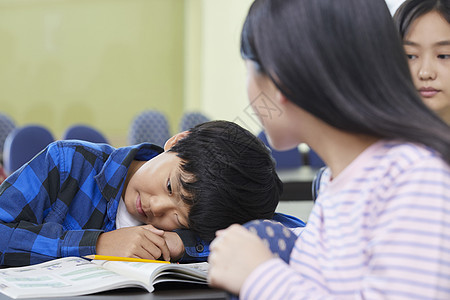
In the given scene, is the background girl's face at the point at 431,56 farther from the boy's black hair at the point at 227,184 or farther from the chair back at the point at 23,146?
the chair back at the point at 23,146

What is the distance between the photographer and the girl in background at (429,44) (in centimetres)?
142

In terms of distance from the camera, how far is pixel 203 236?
4.25 ft

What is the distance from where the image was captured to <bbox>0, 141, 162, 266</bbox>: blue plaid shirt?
3.90 ft

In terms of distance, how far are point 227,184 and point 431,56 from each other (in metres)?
0.65

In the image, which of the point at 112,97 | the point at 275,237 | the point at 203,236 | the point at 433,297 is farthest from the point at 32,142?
the point at 112,97

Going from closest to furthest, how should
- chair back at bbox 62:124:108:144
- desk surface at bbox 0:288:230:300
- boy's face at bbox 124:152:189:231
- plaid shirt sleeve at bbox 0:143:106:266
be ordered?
desk surface at bbox 0:288:230:300 → plaid shirt sleeve at bbox 0:143:106:266 → boy's face at bbox 124:152:189:231 → chair back at bbox 62:124:108:144

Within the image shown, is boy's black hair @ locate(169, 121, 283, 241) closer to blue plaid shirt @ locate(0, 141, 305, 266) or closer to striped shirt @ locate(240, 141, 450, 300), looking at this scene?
blue plaid shirt @ locate(0, 141, 305, 266)

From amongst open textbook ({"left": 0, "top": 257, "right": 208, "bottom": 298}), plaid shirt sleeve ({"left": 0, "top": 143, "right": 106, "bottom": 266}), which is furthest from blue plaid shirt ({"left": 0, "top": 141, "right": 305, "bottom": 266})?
open textbook ({"left": 0, "top": 257, "right": 208, "bottom": 298})

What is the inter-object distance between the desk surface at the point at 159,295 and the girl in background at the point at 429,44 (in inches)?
33.9

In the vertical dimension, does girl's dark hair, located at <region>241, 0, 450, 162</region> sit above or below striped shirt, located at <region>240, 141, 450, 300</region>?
above

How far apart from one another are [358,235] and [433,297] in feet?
0.36

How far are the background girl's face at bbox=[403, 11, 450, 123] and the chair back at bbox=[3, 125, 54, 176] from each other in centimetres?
232

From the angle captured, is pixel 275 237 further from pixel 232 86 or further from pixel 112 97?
pixel 112 97

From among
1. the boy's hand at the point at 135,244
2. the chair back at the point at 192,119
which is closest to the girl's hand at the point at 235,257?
the boy's hand at the point at 135,244
